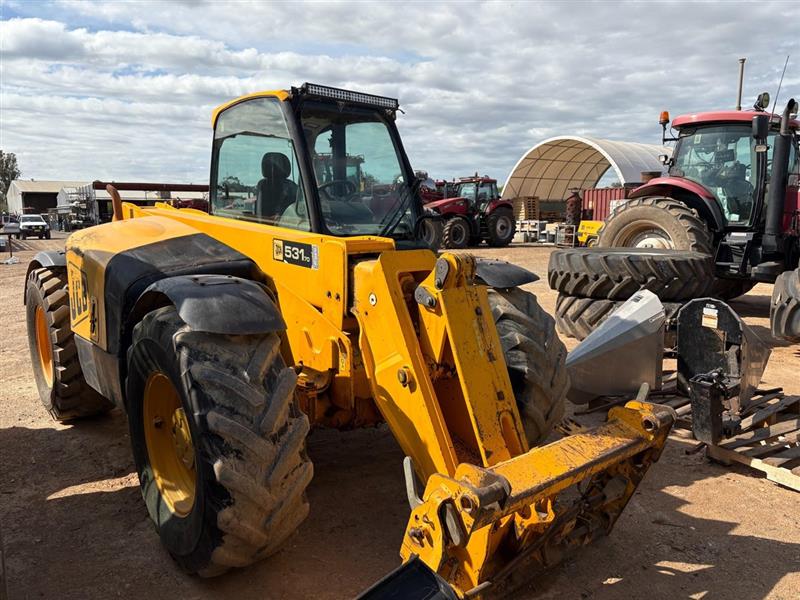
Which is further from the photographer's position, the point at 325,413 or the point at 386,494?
the point at 386,494

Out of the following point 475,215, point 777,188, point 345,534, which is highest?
point 777,188

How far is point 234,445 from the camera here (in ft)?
8.96

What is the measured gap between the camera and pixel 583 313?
7.44m

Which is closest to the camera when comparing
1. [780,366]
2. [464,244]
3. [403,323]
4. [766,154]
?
[403,323]

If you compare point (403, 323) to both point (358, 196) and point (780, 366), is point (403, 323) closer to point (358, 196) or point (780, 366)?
point (358, 196)

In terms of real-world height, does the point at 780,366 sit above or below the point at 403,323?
below

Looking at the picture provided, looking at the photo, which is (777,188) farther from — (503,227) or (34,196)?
(34,196)

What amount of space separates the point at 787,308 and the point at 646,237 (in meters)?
2.74

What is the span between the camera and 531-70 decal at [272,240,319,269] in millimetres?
3494

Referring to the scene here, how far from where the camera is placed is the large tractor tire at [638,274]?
7113mm

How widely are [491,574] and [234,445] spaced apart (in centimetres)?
119

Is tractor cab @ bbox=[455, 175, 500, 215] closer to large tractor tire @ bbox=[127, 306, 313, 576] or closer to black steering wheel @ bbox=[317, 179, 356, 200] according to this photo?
black steering wheel @ bbox=[317, 179, 356, 200]

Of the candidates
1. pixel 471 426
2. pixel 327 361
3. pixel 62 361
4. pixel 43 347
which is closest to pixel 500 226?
pixel 43 347

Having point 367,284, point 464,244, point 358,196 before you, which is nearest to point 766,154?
point 358,196
